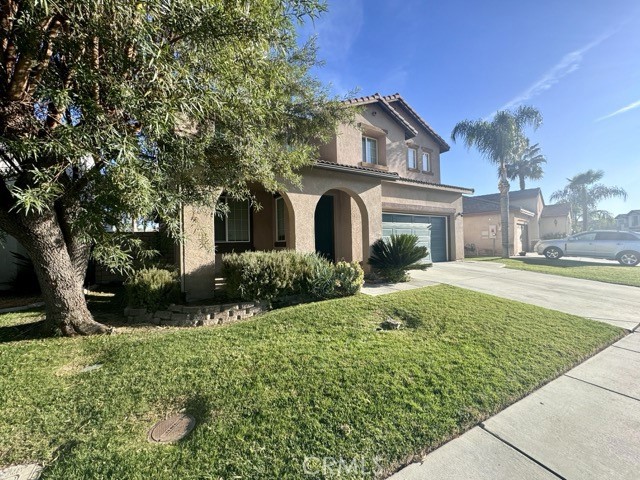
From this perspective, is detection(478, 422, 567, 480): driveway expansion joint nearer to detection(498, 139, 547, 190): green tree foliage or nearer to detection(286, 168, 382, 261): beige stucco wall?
detection(286, 168, 382, 261): beige stucco wall

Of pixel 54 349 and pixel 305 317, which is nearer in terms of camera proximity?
pixel 54 349

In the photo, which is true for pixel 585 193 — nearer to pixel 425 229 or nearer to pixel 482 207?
pixel 482 207

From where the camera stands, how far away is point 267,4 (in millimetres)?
4125

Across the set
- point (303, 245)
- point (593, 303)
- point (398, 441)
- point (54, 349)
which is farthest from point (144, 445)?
point (593, 303)

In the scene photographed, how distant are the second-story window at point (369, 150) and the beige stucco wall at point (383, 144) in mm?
173

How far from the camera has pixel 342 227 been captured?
36.4 ft

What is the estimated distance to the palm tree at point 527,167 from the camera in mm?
31109

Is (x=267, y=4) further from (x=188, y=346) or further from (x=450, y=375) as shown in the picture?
(x=450, y=375)

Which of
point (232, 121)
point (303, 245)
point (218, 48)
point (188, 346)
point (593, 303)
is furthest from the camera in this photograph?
point (303, 245)

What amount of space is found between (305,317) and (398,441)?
3.27 meters

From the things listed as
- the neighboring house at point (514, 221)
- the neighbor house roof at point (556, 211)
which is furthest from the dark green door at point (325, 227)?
the neighbor house roof at point (556, 211)

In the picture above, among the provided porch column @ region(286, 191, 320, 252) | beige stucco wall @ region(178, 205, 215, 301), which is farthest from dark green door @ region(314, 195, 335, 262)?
beige stucco wall @ region(178, 205, 215, 301)

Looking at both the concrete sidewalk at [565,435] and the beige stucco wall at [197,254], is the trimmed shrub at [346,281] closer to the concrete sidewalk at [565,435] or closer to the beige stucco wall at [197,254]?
the beige stucco wall at [197,254]

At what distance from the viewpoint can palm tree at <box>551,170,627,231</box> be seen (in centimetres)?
3684
